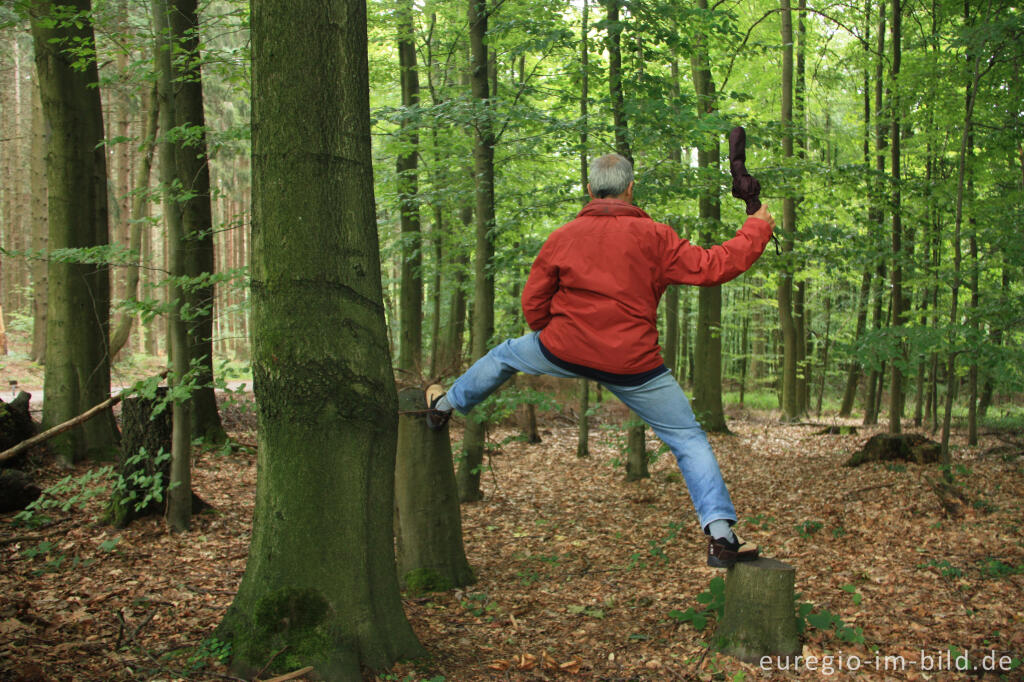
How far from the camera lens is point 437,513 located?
515 centimetres

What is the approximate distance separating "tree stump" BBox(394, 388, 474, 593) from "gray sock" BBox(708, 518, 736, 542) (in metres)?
2.08

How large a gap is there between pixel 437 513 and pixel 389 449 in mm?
1883

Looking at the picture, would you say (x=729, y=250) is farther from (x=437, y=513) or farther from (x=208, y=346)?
(x=208, y=346)

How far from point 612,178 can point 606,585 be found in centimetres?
323

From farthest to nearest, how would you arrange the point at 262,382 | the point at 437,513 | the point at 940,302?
1. the point at 940,302
2. the point at 437,513
3. the point at 262,382

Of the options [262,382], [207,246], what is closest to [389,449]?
[262,382]

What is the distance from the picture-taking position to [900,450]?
8.70m

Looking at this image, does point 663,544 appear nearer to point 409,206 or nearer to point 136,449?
point 136,449

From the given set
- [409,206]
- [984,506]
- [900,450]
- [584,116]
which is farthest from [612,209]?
[900,450]

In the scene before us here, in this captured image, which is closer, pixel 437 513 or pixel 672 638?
pixel 672 638

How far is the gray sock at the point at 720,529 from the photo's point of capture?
361cm

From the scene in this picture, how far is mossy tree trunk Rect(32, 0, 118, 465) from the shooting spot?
24.9ft

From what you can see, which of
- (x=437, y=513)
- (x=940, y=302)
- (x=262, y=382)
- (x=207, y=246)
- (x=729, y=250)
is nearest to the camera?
(x=262, y=382)

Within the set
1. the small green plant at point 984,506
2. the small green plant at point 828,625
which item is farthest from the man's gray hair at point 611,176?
the small green plant at point 984,506
